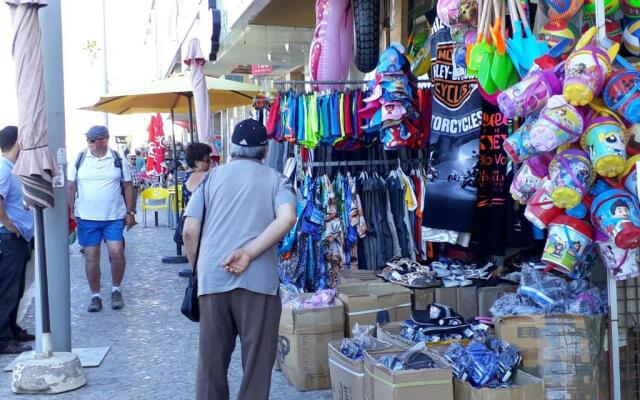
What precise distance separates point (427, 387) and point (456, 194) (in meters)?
2.25

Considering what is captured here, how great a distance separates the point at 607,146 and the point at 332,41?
4.21 m

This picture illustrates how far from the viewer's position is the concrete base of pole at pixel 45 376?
5.13 m

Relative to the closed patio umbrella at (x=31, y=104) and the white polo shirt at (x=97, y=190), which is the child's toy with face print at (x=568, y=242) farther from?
the white polo shirt at (x=97, y=190)

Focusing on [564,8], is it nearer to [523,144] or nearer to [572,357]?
[523,144]

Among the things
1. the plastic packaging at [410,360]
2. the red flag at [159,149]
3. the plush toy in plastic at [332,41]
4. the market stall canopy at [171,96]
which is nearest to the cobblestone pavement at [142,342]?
the plastic packaging at [410,360]

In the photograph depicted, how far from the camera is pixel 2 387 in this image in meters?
5.35

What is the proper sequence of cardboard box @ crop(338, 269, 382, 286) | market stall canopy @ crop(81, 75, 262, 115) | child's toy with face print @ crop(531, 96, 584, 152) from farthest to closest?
1. market stall canopy @ crop(81, 75, 262, 115)
2. cardboard box @ crop(338, 269, 382, 286)
3. child's toy with face print @ crop(531, 96, 584, 152)

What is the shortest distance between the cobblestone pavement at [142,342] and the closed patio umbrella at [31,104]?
146 centimetres

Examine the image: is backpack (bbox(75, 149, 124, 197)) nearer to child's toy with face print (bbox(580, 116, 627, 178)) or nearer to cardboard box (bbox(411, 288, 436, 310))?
cardboard box (bbox(411, 288, 436, 310))

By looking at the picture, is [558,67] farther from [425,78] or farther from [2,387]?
[2,387]

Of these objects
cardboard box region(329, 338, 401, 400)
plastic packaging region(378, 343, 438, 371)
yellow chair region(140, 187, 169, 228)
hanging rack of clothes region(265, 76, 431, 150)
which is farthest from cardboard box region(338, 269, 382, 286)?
yellow chair region(140, 187, 169, 228)

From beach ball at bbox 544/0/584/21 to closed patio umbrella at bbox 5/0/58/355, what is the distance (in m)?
3.47

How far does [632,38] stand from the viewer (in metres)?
3.69

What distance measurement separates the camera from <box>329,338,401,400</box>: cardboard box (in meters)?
4.13
